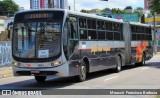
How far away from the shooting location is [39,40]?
626 inches

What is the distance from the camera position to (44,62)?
1580cm

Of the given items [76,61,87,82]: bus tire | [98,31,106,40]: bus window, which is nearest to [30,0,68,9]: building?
[98,31,106,40]: bus window

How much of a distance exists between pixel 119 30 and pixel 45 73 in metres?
9.81

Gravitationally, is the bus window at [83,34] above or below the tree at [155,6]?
below

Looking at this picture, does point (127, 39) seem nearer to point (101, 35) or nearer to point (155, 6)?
point (101, 35)

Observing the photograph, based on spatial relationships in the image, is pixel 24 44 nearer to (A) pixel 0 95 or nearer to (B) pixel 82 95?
(A) pixel 0 95

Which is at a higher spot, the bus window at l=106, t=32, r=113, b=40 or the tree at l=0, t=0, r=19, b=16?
the tree at l=0, t=0, r=19, b=16

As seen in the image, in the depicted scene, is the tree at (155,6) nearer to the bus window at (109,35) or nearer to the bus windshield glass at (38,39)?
the bus window at (109,35)

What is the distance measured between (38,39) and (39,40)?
60mm

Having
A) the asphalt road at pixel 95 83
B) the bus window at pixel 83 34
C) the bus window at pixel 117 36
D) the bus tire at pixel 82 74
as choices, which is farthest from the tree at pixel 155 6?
the bus tire at pixel 82 74

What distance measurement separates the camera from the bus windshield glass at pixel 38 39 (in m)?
15.9

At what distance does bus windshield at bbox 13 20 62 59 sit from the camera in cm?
1585

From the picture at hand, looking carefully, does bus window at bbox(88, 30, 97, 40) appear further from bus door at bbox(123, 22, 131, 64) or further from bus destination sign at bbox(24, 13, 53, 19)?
bus door at bbox(123, 22, 131, 64)

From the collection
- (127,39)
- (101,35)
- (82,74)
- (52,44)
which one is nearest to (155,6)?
(127,39)
